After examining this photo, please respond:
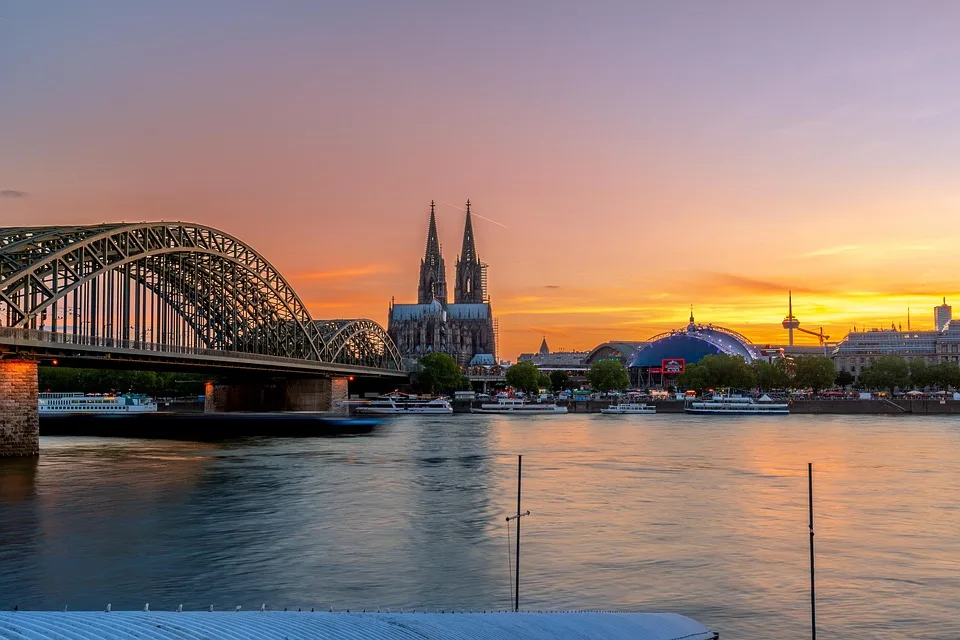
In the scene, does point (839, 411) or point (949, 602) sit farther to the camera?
point (839, 411)

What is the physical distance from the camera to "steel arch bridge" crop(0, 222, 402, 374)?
226ft

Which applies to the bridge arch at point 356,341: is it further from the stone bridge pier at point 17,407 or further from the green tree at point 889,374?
the green tree at point 889,374

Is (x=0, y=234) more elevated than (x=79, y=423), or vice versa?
(x=0, y=234)

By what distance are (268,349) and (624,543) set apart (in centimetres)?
10071

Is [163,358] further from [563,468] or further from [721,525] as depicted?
[721,525]

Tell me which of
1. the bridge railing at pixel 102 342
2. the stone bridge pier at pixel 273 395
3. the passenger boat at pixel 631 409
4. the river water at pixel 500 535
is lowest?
the passenger boat at pixel 631 409

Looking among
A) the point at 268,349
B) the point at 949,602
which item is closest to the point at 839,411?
Result: the point at 268,349

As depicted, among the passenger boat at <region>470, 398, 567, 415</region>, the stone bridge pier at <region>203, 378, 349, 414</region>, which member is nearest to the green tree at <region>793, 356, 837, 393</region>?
the passenger boat at <region>470, 398, 567, 415</region>

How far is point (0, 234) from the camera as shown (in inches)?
2810

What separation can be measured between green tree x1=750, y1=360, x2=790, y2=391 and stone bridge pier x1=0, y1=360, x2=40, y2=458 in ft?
517

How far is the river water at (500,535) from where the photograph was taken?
2500cm

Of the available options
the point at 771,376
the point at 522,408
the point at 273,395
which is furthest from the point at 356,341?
the point at 771,376

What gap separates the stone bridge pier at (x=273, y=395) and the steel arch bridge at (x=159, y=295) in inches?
184

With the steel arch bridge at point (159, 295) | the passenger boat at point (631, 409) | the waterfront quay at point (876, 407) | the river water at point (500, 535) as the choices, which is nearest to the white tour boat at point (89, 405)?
the steel arch bridge at point (159, 295)
